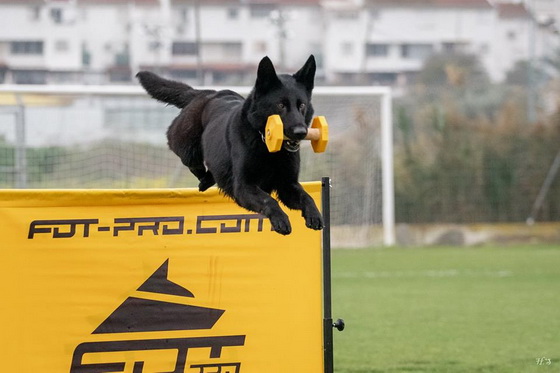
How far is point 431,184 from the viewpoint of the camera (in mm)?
19703

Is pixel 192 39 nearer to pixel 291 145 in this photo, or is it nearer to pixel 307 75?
pixel 307 75

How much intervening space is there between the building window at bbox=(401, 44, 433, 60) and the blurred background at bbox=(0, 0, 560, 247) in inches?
165

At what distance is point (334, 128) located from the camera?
17000 mm

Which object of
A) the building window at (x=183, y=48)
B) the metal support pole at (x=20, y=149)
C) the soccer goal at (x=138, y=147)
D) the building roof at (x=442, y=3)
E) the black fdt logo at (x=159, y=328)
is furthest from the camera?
the building roof at (x=442, y=3)

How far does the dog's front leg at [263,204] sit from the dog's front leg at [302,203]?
17 cm

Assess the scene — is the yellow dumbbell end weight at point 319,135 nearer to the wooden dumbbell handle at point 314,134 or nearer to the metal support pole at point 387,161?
the wooden dumbbell handle at point 314,134

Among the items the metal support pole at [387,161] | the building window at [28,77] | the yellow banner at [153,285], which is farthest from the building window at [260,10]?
the yellow banner at [153,285]

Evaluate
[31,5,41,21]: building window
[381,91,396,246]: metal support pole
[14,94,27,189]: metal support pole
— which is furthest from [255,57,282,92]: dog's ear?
[31,5,41,21]: building window

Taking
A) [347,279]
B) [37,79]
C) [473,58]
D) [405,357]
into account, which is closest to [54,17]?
[37,79]

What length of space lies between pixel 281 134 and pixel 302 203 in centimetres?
53

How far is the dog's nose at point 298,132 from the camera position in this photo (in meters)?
4.46

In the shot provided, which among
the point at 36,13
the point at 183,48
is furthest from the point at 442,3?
the point at 36,13

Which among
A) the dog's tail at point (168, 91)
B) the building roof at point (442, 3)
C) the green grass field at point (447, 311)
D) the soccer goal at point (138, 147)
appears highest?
the building roof at point (442, 3)

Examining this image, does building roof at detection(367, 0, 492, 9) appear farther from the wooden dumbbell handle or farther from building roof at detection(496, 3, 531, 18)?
the wooden dumbbell handle
